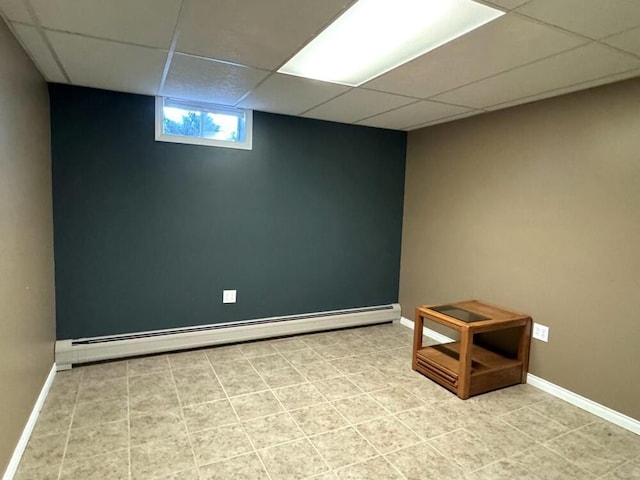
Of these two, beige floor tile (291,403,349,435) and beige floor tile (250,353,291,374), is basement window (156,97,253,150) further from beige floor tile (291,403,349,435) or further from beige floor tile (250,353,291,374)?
beige floor tile (291,403,349,435)

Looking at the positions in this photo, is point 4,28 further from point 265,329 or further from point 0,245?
point 265,329

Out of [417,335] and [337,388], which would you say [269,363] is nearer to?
[337,388]

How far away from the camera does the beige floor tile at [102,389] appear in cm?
263

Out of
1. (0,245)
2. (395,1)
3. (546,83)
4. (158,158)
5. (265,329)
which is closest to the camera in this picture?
(395,1)

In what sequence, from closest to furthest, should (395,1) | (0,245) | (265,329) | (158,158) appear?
1. (395,1)
2. (0,245)
3. (158,158)
4. (265,329)

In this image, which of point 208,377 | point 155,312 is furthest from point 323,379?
point 155,312

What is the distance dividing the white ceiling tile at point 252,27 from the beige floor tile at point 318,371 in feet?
7.48

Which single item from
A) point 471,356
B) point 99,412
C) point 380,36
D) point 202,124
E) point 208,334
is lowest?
point 99,412

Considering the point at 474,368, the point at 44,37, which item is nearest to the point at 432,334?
the point at 474,368

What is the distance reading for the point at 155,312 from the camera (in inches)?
133

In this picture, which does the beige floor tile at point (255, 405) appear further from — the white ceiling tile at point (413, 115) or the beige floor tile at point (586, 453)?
the white ceiling tile at point (413, 115)

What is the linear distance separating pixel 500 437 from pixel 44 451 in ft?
8.39

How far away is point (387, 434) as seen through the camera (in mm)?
2314

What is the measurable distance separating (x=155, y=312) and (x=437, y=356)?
243 centimetres
